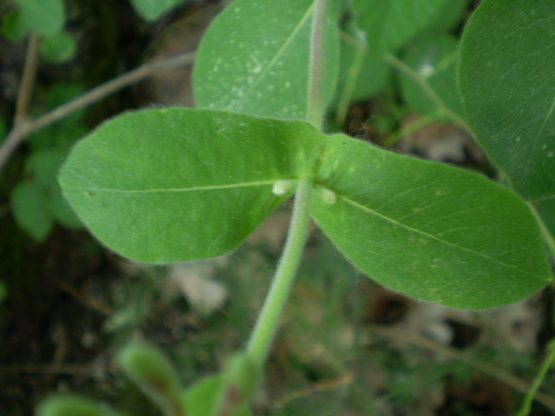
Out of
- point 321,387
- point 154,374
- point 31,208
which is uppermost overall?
point 154,374

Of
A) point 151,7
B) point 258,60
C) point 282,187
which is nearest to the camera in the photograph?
point 282,187

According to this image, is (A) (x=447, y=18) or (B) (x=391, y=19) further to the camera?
(A) (x=447, y=18)

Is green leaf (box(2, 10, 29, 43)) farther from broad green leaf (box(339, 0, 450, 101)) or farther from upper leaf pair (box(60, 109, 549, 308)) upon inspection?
upper leaf pair (box(60, 109, 549, 308))

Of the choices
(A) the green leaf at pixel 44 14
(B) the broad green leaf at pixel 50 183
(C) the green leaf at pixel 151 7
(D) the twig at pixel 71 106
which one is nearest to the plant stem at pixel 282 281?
(C) the green leaf at pixel 151 7

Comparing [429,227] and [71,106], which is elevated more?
[429,227]

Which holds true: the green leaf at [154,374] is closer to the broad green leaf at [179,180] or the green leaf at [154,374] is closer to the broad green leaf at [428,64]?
the broad green leaf at [179,180]

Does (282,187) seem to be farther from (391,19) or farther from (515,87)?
(391,19)

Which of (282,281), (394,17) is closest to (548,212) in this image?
(394,17)
